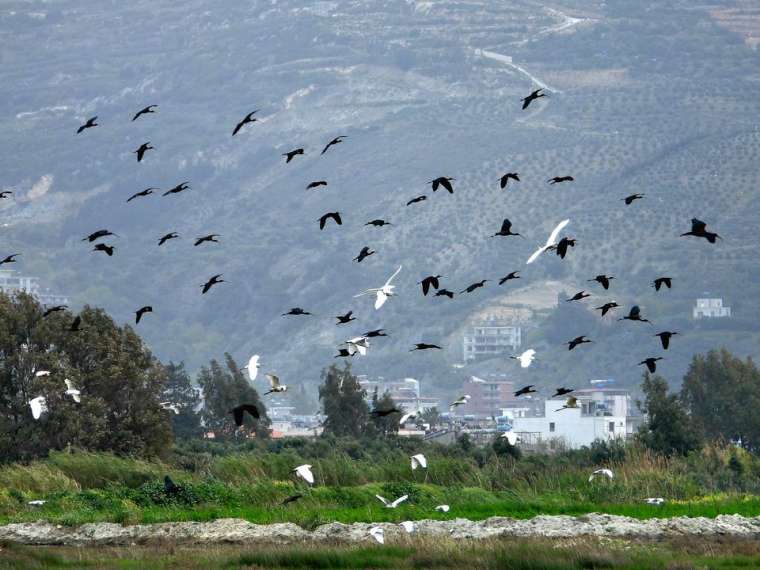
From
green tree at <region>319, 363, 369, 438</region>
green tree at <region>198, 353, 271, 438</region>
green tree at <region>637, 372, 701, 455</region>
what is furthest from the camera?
green tree at <region>198, 353, 271, 438</region>

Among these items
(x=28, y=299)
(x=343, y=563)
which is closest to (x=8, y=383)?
(x=28, y=299)

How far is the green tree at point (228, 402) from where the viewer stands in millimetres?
85500

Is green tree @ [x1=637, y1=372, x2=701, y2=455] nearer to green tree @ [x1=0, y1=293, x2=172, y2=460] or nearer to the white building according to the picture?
green tree @ [x1=0, y1=293, x2=172, y2=460]

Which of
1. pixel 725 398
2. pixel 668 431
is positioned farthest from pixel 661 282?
pixel 725 398

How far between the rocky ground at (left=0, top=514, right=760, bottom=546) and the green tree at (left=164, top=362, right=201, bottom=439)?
5177 centimetres

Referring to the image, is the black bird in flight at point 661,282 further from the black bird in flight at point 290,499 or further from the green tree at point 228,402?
the green tree at point 228,402

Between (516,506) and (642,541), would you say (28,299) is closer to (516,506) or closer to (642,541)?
(516,506)

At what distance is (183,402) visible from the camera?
10306 cm

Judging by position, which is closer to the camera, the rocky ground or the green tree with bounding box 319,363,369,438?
the rocky ground

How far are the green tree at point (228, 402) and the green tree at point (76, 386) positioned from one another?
33397 mm

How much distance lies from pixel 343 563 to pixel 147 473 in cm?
1194

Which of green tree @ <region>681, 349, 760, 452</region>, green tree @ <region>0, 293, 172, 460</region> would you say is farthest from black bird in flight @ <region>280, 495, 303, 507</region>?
green tree @ <region>681, 349, 760, 452</region>

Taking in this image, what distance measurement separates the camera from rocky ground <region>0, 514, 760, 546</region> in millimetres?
31297

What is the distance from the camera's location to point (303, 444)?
193 ft
